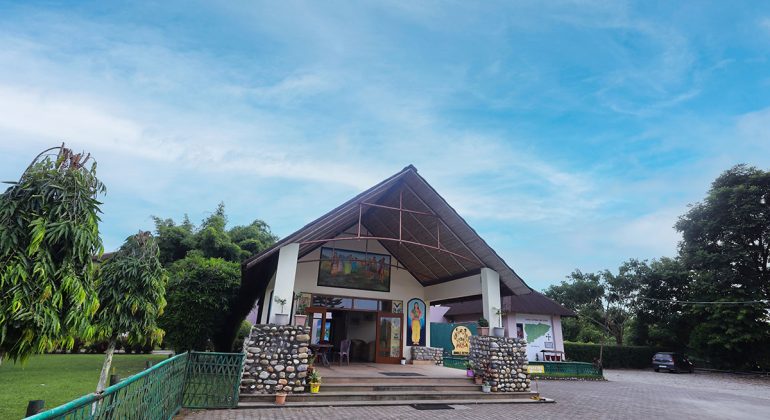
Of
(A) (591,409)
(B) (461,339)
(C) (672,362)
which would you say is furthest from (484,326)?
(C) (672,362)

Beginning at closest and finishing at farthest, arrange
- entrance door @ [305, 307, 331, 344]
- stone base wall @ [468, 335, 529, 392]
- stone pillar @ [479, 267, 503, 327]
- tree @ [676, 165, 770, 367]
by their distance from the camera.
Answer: stone base wall @ [468, 335, 529, 392] < stone pillar @ [479, 267, 503, 327] < entrance door @ [305, 307, 331, 344] < tree @ [676, 165, 770, 367]

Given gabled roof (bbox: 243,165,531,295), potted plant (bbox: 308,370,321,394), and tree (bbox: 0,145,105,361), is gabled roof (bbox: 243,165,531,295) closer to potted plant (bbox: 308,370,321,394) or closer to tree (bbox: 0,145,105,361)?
potted plant (bbox: 308,370,321,394)

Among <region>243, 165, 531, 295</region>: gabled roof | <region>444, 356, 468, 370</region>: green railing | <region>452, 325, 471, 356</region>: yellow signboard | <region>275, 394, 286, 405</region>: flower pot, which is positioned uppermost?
<region>243, 165, 531, 295</region>: gabled roof

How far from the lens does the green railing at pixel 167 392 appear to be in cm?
300

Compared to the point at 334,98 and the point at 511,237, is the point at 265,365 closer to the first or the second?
the point at 334,98

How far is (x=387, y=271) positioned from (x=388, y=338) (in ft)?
8.14

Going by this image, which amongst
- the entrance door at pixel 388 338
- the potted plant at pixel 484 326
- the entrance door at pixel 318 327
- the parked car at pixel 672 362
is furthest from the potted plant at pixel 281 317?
the parked car at pixel 672 362

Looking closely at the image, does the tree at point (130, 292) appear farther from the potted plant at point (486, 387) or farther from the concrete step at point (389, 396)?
the potted plant at point (486, 387)

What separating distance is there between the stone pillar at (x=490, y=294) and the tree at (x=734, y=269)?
58.1 ft

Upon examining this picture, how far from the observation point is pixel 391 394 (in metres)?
9.30

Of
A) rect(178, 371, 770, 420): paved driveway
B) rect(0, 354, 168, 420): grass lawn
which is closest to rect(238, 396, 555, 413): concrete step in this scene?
rect(178, 371, 770, 420): paved driveway

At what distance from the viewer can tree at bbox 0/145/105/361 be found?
10.3 ft

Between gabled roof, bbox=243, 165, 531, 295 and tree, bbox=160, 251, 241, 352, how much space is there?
10.1ft

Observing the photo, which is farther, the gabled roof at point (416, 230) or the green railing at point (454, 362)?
the green railing at point (454, 362)
